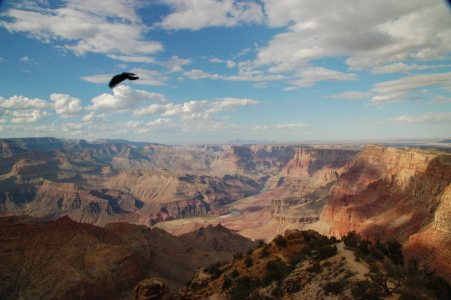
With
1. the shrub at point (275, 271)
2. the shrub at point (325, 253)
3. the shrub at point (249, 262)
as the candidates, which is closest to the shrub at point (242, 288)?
the shrub at point (275, 271)

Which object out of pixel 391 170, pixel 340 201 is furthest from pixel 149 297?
pixel 340 201

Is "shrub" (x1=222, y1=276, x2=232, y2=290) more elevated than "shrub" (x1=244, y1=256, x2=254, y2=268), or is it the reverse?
"shrub" (x1=244, y1=256, x2=254, y2=268)

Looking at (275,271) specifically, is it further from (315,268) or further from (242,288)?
(315,268)

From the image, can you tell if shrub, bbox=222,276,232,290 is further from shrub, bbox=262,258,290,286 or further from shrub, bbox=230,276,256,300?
shrub, bbox=262,258,290,286

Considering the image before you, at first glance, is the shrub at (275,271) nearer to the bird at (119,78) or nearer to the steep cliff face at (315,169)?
the bird at (119,78)

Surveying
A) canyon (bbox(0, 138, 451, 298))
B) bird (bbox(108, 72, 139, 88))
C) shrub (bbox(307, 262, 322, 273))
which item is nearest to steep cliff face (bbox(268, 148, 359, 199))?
canyon (bbox(0, 138, 451, 298))

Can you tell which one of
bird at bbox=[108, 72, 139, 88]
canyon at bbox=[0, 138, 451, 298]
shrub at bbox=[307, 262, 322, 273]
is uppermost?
bird at bbox=[108, 72, 139, 88]

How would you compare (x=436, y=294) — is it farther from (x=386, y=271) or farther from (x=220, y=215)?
(x=220, y=215)
